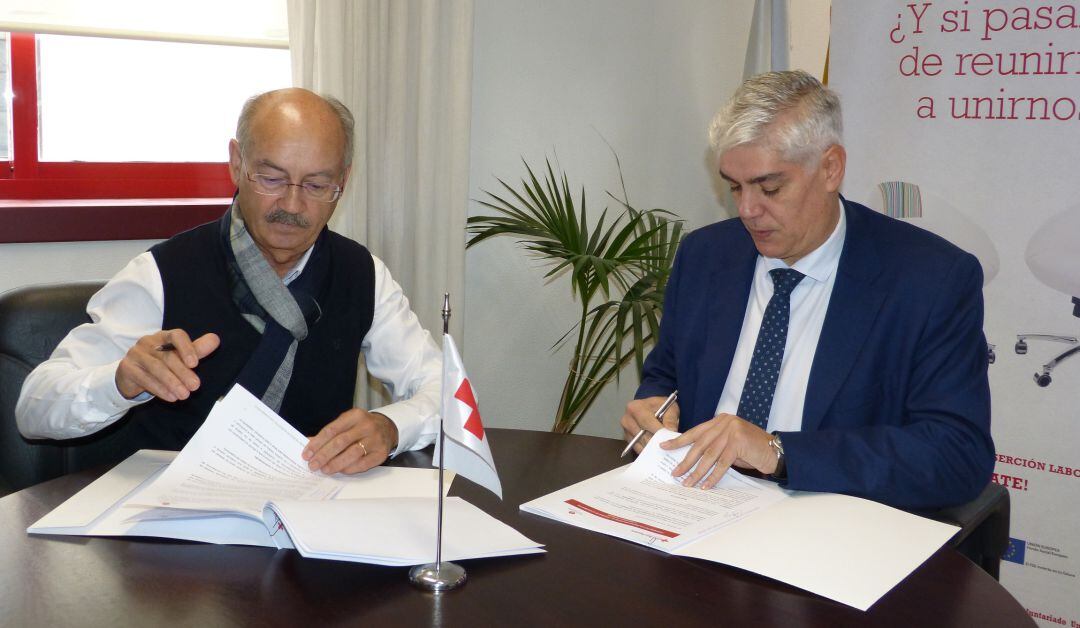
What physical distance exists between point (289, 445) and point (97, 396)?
41 cm

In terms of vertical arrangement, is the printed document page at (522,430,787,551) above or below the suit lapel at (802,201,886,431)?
below

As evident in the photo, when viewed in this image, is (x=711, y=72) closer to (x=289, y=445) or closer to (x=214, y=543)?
(x=289, y=445)

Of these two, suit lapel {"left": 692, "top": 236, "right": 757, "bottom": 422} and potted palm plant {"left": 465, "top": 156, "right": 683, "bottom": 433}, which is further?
potted palm plant {"left": 465, "top": 156, "right": 683, "bottom": 433}

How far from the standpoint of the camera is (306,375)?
2.29 meters

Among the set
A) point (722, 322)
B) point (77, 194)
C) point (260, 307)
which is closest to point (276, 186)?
point (260, 307)

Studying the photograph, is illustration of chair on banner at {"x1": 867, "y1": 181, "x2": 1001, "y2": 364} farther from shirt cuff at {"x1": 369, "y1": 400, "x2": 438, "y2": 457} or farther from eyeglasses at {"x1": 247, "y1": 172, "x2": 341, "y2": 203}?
eyeglasses at {"x1": 247, "y1": 172, "x2": 341, "y2": 203}

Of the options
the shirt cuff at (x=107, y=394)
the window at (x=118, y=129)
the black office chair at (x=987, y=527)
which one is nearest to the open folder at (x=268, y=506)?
the shirt cuff at (x=107, y=394)

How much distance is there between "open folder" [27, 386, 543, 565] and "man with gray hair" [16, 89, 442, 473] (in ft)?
0.69

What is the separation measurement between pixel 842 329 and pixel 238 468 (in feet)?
4.05

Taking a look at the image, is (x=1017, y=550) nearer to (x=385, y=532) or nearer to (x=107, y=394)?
(x=385, y=532)

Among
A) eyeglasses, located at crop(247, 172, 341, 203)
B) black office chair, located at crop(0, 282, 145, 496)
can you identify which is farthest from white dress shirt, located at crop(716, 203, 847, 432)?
black office chair, located at crop(0, 282, 145, 496)

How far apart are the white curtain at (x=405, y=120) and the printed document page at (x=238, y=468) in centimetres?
154

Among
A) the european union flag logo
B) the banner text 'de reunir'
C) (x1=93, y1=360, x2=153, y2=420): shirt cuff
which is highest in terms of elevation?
the banner text 'de reunir'

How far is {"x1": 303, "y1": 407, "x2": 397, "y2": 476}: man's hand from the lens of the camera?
177 cm
